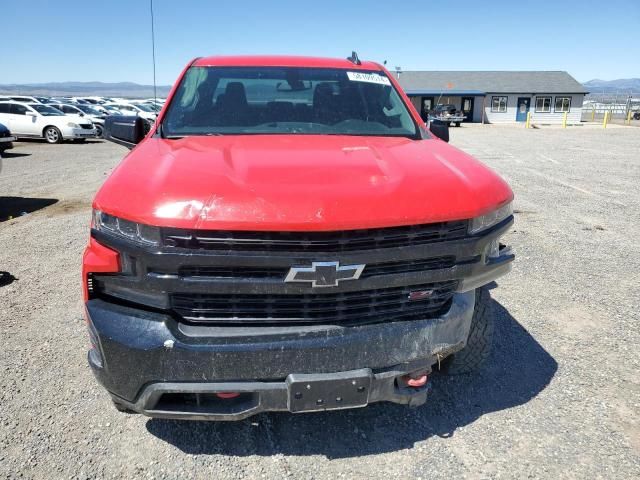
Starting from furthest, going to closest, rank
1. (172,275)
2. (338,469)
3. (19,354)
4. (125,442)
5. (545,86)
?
(545,86) < (19,354) < (125,442) < (338,469) < (172,275)

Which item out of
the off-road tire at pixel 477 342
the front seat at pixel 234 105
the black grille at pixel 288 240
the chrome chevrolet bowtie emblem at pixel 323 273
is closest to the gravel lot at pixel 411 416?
the off-road tire at pixel 477 342

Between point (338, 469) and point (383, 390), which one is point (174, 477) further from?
point (383, 390)

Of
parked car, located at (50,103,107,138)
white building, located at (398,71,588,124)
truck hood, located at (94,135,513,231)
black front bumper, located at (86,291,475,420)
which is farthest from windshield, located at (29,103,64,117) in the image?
white building, located at (398,71,588,124)

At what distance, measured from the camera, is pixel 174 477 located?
2.39 metres

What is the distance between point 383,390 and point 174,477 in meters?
1.05

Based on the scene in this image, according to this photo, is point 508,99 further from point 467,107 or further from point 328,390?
point 328,390

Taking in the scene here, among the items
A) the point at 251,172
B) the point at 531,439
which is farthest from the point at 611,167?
the point at 251,172

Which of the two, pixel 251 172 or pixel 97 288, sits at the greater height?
pixel 251 172

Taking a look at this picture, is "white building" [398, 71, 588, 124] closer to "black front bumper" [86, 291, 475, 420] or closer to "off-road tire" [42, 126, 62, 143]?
"off-road tire" [42, 126, 62, 143]

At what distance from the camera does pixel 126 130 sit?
3.76 meters

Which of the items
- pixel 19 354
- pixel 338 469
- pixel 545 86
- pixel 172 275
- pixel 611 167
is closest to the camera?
pixel 172 275

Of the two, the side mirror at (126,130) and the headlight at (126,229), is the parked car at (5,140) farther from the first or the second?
the headlight at (126,229)

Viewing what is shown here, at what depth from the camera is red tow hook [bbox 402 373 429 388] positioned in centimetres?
241

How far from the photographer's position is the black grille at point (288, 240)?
6.70 feet
